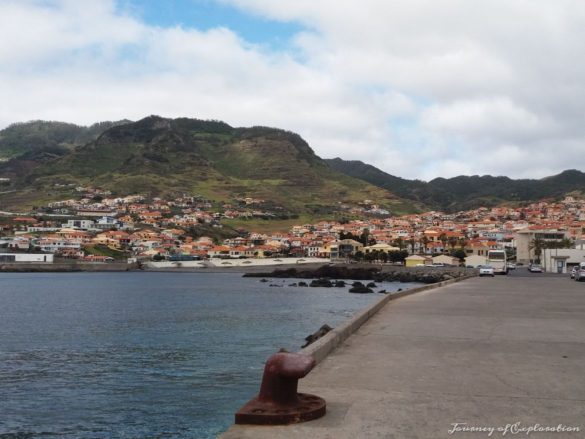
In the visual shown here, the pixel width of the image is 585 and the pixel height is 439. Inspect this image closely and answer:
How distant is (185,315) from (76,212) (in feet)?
513

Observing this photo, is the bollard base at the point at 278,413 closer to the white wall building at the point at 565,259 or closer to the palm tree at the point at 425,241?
the white wall building at the point at 565,259

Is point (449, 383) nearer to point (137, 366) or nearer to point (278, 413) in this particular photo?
point (278, 413)

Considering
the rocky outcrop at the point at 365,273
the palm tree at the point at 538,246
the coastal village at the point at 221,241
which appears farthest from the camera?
the coastal village at the point at 221,241

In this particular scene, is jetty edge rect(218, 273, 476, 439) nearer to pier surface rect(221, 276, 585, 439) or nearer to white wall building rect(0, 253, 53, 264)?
pier surface rect(221, 276, 585, 439)

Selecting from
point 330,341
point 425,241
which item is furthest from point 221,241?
point 330,341

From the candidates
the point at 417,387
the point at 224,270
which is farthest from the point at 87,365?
the point at 224,270

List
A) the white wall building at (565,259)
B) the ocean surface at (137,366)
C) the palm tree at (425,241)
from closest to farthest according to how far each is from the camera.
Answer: the ocean surface at (137,366) < the white wall building at (565,259) < the palm tree at (425,241)

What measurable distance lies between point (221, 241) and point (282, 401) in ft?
549

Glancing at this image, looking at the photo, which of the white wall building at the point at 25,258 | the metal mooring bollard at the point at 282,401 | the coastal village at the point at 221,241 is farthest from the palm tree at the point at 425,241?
the metal mooring bollard at the point at 282,401

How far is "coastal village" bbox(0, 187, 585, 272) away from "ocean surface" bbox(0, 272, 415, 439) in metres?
81.2

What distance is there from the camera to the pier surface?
5.45 m

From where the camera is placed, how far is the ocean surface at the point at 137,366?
13125 mm

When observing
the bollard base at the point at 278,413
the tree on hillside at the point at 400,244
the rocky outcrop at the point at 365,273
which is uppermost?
the tree on hillside at the point at 400,244

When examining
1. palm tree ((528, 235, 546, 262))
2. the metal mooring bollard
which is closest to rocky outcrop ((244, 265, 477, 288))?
palm tree ((528, 235, 546, 262))
